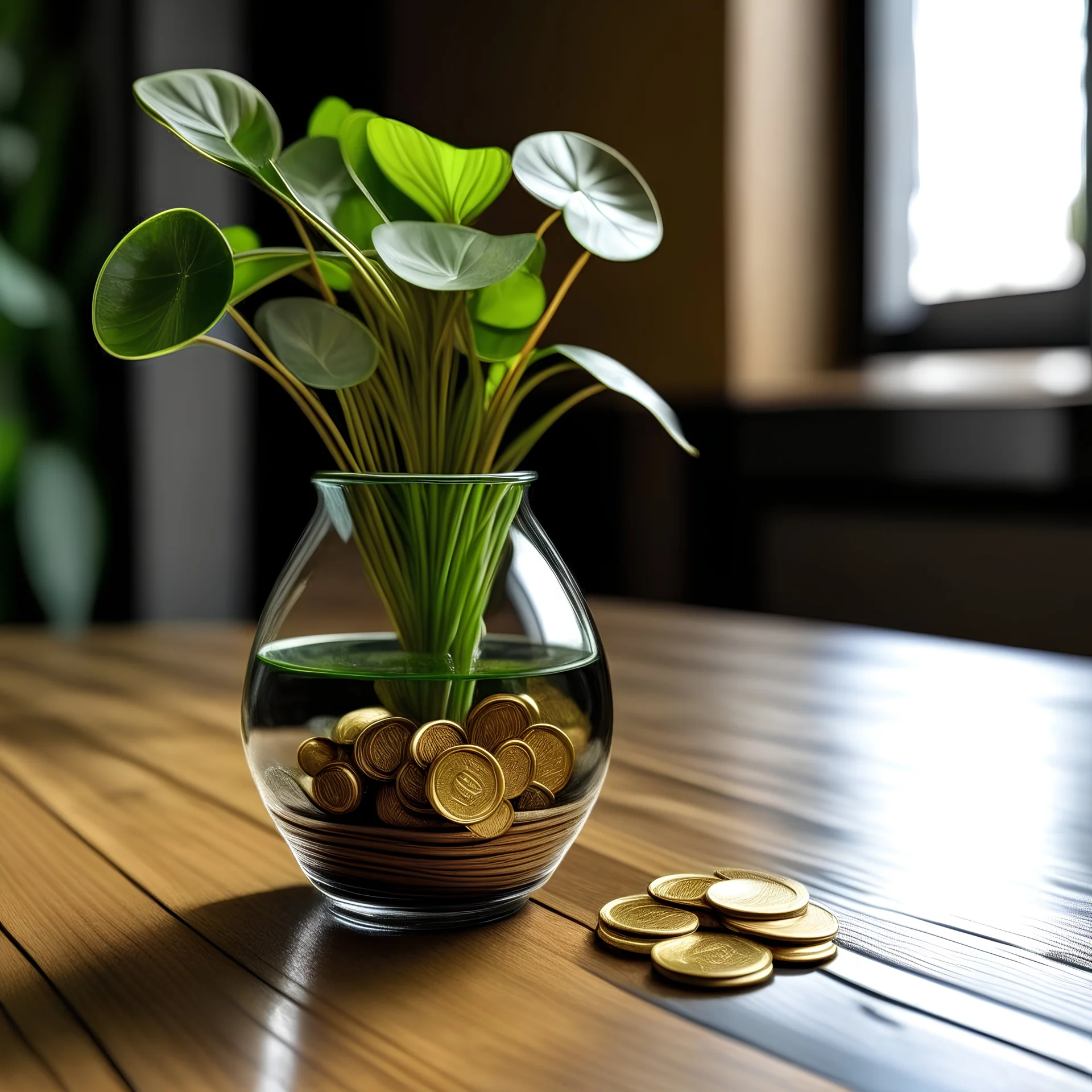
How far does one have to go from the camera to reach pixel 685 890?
0.54 meters

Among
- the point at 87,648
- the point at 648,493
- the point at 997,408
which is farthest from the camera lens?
the point at 648,493

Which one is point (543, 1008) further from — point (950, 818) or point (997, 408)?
point (997, 408)

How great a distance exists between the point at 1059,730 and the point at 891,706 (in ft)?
0.43

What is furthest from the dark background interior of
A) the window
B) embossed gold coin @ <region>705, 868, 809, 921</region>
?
embossed gold coin @ <region>705, 868, 809, 921</region>

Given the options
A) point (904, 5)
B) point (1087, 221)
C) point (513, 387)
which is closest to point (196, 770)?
point (513, 387)

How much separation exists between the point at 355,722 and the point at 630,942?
0.46ft

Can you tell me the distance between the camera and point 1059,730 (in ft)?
3.02

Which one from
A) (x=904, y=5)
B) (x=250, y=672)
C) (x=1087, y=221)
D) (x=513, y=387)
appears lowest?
(x=250, y=672)

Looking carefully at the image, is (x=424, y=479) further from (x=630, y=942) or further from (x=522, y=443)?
(x=630, y=942)

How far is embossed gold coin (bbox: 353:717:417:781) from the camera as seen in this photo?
Answer: 0.49 m

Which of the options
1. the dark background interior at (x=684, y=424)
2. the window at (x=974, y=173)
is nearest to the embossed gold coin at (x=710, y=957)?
the dark background interior at (x=684, y=424)

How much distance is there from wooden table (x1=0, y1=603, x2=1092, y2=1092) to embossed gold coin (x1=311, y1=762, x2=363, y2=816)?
0.19ft

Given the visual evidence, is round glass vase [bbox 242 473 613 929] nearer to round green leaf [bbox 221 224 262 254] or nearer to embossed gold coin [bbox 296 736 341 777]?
embossed gold coin [bbox 296 736 341 777]

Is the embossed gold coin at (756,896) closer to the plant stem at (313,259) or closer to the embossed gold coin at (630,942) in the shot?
the embossed gold coin at (630,942)
